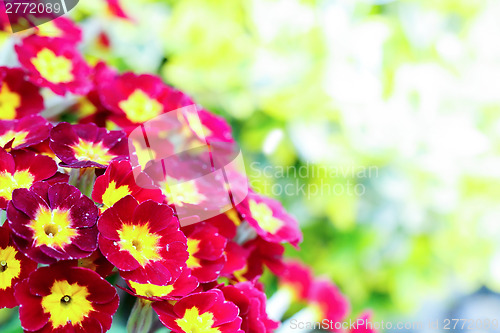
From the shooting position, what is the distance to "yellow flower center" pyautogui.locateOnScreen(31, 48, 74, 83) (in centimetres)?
60

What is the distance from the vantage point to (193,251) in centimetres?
47

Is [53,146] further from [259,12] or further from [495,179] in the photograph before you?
[495,179]

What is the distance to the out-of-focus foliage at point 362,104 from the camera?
3.29 feet

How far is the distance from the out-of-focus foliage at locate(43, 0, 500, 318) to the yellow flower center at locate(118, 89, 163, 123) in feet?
1.06

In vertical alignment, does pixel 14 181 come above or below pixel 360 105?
above

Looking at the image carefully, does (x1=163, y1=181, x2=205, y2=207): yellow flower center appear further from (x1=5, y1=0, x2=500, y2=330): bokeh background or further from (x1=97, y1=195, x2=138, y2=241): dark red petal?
(x1=5, y1=0, x2=500, y2=330): bokeh background

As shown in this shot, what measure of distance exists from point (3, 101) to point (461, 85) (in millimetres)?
876

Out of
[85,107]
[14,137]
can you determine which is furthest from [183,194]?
[85,107]

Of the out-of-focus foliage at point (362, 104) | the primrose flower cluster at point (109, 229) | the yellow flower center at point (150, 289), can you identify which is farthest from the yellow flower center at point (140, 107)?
the out-of-focus foliage at point (362, 104)

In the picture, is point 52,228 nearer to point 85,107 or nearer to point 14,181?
point 14,181

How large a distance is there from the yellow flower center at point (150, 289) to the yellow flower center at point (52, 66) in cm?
30

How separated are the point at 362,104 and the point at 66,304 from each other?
2.43 ft

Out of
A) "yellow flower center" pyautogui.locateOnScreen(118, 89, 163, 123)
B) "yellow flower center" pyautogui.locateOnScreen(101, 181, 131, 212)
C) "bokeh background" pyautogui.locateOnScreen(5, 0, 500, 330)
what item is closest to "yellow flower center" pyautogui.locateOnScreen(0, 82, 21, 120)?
"yellow flower center" pyautogui.locateOnScreen(118, 89, 163, 123)

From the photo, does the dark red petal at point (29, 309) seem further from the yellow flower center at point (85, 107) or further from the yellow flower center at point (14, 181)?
the yellow flower center at point (85, 107)
